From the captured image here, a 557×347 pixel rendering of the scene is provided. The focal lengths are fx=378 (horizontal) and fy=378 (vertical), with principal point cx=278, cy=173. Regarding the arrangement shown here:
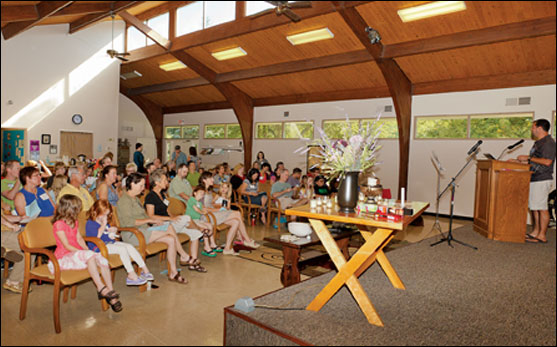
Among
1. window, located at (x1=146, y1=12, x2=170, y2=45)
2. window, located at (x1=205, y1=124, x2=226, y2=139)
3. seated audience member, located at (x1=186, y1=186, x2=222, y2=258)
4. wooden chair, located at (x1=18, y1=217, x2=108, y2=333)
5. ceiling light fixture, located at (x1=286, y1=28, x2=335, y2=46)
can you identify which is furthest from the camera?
window, located at (x1=205, y1=124, x2=226, y2=139)

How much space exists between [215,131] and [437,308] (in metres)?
12.0

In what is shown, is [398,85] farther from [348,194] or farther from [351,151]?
[348,194]

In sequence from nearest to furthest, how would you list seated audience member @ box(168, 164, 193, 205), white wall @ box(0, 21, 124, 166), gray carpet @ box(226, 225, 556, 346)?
1. gray carpet @ box(226, 225, 556, 346)
2. seated audience member @ box(168, 164, 193, 205)
3. white wall @ box(0, 21, 124, 166)

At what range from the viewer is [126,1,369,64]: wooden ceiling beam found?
7.15m

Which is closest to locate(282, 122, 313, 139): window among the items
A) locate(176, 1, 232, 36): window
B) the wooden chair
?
locate(176, 1, 232, 36): window

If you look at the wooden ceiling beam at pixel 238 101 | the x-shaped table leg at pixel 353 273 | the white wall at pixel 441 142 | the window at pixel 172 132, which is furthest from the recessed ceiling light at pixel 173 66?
the x-shaped table leg at pixel 353 273

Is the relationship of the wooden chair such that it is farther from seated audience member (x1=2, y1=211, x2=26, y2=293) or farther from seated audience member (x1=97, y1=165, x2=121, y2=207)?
seated audience member (x1=97, y1=165, x2=121, y2=207)

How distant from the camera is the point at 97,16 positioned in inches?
360

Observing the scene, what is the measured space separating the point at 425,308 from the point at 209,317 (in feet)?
5.21

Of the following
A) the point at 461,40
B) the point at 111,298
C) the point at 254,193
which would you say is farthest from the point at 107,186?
the point at 461,40

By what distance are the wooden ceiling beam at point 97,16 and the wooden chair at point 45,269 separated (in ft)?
22.4

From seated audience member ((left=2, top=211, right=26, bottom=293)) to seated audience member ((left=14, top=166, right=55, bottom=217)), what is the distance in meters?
→ 0.12

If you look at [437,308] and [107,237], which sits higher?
[107,237]

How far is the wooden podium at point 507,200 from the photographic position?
14.2 feet
